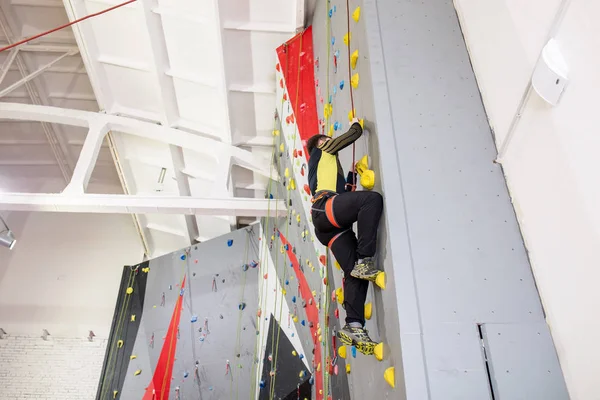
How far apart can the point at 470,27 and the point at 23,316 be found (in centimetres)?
698

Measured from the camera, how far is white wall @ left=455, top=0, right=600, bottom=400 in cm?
132

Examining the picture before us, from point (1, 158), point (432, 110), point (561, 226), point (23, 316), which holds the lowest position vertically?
point (561, 226)

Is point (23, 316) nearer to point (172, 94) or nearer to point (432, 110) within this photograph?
point (172, 94)

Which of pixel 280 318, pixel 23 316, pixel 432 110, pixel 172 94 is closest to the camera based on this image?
pixel 432 110

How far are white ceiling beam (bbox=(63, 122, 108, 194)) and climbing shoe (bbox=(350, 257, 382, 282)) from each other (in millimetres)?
3448

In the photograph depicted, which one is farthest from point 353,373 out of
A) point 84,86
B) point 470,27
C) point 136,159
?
point 84,86

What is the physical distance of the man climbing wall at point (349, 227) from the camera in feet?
5.80

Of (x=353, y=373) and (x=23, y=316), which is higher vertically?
(x=23, y=316)

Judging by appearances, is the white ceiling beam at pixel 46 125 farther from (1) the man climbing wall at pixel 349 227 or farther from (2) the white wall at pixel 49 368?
(1) the man climbing wall at pixel 349 227

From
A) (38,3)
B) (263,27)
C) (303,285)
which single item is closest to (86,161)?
(38,3)

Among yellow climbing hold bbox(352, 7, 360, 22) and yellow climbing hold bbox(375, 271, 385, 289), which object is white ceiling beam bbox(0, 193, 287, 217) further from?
yellow climbing hold bbox(375, 271, 385, 289)

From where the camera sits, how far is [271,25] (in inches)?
158

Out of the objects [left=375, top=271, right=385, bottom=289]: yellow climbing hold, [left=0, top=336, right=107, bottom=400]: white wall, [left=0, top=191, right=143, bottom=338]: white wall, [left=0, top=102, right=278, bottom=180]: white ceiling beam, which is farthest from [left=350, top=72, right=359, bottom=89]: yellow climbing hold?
[left=0, top=336, right=107, bottom=400]: white wall

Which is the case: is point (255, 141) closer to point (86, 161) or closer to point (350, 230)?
point (86, 161)
